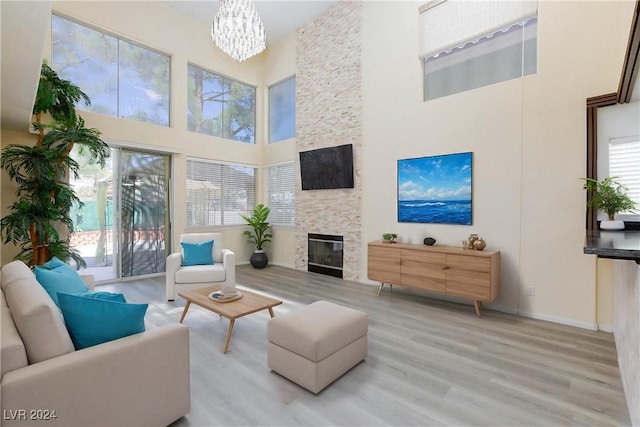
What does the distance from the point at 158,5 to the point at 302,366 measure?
657 cm

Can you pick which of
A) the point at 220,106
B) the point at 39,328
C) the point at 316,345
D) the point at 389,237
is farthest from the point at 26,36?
the point at 220,106

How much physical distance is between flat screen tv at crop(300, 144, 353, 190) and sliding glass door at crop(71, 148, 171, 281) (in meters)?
2.70

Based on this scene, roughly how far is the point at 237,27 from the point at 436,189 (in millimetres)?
3299

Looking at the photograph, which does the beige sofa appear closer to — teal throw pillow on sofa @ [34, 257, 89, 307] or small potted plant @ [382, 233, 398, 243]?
teal throw pillow on sofa @ [34, 257, 89, 307]

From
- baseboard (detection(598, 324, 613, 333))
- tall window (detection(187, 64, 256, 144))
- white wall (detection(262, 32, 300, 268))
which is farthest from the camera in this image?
white wall (detection(262, 32, 300, 268))

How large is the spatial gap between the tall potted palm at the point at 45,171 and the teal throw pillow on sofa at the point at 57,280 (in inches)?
77.4

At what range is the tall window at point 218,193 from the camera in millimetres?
6023

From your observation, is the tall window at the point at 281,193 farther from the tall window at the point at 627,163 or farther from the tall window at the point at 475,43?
the tall window at the point at 627,163

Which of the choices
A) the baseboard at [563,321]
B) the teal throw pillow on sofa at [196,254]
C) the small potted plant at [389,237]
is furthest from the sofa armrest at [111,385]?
the baseboard at [563,321]

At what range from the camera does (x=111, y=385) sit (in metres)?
1.45

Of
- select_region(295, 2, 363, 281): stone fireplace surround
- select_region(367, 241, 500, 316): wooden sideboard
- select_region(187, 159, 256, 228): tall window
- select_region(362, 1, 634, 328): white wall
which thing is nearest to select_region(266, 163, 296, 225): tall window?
select_region(295, 2, 363, 281): stone fireplace surround

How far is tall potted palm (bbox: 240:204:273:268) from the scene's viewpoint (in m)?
6.32

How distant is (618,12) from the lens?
2988 mm

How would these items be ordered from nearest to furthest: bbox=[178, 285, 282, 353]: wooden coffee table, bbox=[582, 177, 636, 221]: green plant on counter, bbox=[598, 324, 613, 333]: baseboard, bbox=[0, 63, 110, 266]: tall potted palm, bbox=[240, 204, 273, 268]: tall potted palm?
bbox=[178, 285, 282, 353]: wooden coffee table
bbox=[582, 177, 636, 221]: green plant on counter
bbox=[598, 324, 613, 333]: baseboard
bbox=[0, 63, 110, 266]: tall potted palm
bbox=[240, 204, 273, 268]: tall potted palm
